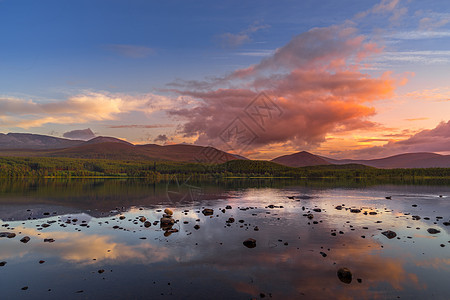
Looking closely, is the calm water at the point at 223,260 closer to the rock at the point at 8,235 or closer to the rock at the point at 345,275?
the rock at the point at 345,275

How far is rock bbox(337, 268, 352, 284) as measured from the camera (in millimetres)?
20141

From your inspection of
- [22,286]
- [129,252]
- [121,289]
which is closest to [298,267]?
[121,289]

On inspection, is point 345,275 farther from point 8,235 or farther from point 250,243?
point 8,235

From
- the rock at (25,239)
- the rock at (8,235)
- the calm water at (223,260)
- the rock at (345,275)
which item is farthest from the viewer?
the rock at (8,235)

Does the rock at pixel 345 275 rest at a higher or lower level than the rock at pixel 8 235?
higher

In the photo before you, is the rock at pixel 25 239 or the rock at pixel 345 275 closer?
the rock at pixel 345 275

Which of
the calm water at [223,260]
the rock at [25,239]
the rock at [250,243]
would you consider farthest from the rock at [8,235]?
the rock at [250,243]

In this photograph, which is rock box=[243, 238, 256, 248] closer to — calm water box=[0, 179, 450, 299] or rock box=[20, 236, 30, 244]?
calm water box=[0, 179, 450, 299]

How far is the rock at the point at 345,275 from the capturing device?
2014 centimetres

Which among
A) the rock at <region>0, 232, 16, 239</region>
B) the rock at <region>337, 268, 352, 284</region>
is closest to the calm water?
the rock at <region>337, 268, 352, 284</region>

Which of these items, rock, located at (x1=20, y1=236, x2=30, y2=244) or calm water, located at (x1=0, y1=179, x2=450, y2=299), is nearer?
calm water, located at (x1=0, y1=179, x2=450, y2=299)

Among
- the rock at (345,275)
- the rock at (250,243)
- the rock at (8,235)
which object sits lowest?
the rock at (8,235)

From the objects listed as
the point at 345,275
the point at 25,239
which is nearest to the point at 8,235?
the point at 25,239

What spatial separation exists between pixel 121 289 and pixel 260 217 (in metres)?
30.1
